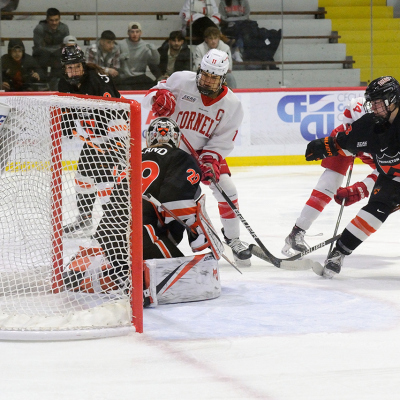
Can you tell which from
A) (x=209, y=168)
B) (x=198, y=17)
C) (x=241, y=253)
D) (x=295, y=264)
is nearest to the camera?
(x=295, y=264)

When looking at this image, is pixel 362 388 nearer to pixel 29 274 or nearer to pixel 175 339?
pixel 175 339

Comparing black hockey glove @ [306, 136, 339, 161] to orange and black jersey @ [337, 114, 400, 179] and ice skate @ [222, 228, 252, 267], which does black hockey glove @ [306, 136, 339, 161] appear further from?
ice skate @ [222, 228, 252, 267]

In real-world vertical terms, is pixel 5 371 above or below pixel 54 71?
below

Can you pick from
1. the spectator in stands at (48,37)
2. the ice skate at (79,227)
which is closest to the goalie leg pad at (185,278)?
the ice skate at (79,227)

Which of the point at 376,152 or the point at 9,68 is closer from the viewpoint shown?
the point at 376,152

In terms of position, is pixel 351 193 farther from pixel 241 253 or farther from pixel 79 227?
pixel 79 227

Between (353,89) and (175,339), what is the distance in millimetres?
5645

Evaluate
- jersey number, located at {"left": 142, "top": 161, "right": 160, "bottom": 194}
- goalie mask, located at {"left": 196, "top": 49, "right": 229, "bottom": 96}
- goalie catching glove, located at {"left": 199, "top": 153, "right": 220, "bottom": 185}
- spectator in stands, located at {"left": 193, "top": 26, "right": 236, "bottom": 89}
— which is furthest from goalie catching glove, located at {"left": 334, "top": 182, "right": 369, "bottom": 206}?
spectator in stands, located at {"left": 193, "top": 26, "right": 236, "bottom": 89}

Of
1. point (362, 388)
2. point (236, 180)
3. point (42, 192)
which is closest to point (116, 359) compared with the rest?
point (362, 388)

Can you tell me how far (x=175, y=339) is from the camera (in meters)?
2.12

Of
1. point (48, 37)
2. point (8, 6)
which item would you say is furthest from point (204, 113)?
point (8, 6)

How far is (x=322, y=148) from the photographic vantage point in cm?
318

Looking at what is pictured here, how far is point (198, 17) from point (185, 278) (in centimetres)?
515

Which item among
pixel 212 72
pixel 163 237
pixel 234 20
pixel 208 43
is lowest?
pixel 163 237
